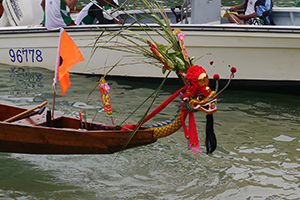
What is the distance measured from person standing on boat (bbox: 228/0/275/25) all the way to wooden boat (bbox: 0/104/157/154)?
349 centimetres

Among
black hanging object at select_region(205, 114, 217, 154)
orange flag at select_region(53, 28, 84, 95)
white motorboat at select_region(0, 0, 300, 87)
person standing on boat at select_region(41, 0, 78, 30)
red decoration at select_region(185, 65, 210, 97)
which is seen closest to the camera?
red decoration at select_region(185, 65, 210, 97)

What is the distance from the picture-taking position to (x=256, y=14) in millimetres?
6449

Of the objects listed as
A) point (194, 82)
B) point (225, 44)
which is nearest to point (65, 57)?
point (194, 82)

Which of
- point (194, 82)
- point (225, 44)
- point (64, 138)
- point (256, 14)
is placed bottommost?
point (64, 138)

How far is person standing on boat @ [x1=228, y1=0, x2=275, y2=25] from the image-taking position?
643 cm

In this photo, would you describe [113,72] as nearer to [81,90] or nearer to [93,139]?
[81,90]

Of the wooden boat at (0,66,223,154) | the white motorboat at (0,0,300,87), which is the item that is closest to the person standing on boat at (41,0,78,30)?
the white motorboat at (0,0,300,87)

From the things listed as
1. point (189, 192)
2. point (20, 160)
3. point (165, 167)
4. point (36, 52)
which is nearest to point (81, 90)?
point (36, 52)

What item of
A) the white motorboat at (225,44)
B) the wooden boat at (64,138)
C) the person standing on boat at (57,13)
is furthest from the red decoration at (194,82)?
the person standing on boat at (57,13)

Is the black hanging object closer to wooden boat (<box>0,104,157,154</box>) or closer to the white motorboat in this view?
wooden boat (<box>0,104,157,154</box>)

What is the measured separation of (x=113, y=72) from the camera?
7168 mm

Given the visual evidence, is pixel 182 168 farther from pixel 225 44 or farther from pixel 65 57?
pixel 225 44

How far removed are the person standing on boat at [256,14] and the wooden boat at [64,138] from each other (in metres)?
3.49

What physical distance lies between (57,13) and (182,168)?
4.11 meters
